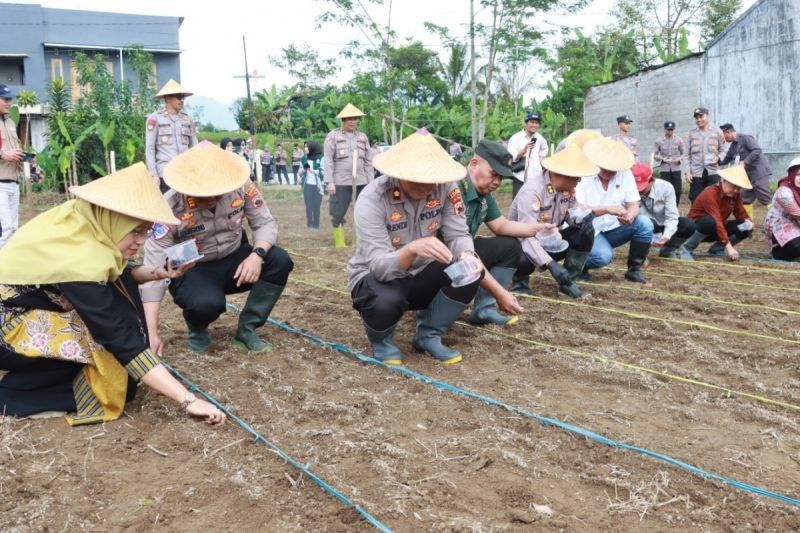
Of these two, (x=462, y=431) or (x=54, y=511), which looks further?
(x=462, y=431)

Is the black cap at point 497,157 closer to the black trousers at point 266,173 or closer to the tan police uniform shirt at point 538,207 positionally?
the tan police uniform shirt at point 538,207

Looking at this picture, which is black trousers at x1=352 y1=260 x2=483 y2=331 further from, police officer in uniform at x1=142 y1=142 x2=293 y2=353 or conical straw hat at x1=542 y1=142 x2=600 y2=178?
conical straw hat at x1=542 y1=142 x2=600 y2=178

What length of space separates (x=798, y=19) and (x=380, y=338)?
12.6 meters

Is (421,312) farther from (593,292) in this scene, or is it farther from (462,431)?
(593,292)

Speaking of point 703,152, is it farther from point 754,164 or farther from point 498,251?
point 498,251

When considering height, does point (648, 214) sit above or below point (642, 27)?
below

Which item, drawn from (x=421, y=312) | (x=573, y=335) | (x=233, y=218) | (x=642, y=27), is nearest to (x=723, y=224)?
(x=573, y=335)

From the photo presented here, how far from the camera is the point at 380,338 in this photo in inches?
148

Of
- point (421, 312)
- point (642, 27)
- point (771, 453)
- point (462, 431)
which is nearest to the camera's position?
point (771, 453)

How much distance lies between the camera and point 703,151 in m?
10.0

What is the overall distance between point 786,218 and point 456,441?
5.05m

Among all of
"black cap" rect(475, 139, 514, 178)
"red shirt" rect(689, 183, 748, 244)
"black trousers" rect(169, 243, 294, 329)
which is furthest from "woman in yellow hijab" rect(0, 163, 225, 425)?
"red shirt" rect(689, 183, 748, 244)

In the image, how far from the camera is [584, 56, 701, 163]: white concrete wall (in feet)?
51.8

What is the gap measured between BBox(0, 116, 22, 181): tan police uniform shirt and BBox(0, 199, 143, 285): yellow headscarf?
3.65m
